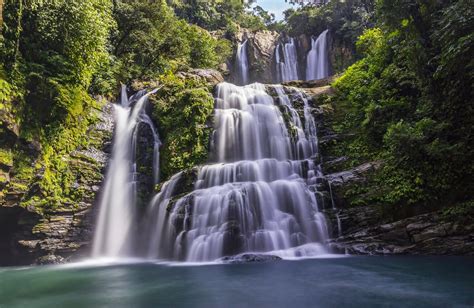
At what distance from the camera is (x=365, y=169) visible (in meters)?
11.7

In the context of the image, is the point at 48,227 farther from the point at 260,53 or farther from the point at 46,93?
the point at 260,53

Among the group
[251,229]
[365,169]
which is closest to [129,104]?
[251,229]

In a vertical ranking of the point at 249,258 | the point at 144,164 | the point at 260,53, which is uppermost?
the point at 260,53

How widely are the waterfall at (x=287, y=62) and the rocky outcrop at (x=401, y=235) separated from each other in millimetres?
21881

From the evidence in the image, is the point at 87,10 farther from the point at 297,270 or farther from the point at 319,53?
the point at 319,53

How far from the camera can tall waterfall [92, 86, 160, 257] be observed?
43.1 feet

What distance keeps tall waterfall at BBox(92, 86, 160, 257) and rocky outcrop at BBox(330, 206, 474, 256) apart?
798cm

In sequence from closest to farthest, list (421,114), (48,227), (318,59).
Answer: (421,114) → (48,227) → (318,59)

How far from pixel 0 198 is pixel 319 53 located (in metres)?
25.9

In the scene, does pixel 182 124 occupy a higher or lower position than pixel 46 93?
lower

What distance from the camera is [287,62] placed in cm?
3155

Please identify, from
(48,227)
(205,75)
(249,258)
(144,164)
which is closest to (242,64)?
(205,75)

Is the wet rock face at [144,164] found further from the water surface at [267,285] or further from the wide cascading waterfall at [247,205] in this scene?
the water surface at [267,285]

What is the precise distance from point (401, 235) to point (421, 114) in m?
4.40
